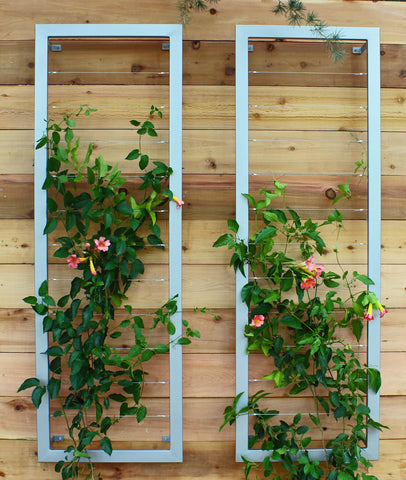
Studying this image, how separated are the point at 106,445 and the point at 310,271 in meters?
0.79

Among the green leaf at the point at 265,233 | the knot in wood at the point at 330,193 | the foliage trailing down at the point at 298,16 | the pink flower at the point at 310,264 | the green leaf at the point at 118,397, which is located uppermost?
the foliage trailing down at the point at 298,16

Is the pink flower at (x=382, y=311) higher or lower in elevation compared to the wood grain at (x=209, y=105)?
lower

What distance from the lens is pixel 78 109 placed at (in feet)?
4.17

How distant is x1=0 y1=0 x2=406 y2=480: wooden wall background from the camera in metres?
1.28

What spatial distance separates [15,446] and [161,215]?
0.89 meters

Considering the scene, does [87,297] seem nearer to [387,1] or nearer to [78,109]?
[78,109]

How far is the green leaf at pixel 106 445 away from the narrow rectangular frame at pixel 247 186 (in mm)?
384

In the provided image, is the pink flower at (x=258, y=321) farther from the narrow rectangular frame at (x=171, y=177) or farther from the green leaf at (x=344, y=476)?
the green leaf at (x=344, y=476)

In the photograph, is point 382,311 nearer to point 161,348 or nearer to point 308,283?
point 308,283

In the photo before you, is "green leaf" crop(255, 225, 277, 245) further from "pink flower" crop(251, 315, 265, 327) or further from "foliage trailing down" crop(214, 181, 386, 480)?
"pink flower" crop(251, 315, 265, 327)

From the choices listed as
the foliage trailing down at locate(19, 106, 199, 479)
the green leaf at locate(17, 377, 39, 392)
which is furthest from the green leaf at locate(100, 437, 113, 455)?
the green leaf at locate(17, 377, 39, 392)

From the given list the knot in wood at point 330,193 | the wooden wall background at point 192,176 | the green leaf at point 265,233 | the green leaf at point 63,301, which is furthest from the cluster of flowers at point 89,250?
the knot in wood at point 330,193

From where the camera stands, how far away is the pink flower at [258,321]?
1.20 m

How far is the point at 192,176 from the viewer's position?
129cm
